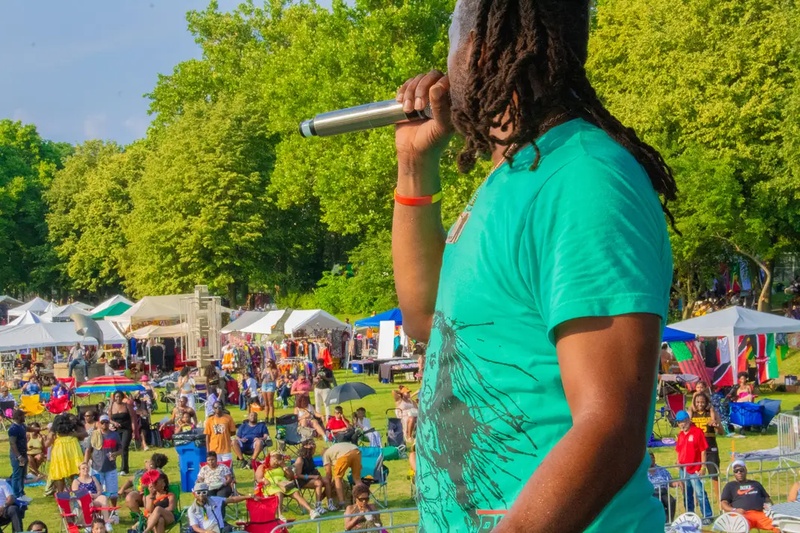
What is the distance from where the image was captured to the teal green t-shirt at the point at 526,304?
47.7 inches

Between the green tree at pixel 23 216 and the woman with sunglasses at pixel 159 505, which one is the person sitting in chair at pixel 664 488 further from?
the green tree at pixel 23 216

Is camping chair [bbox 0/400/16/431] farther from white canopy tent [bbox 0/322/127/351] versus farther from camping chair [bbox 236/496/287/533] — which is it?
camping chair [bbox 236/496/287/533]

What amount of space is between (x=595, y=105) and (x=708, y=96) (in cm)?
3300

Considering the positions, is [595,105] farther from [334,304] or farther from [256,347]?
[334,304]

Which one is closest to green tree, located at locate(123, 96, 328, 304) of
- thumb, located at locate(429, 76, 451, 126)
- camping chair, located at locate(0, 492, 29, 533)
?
camping chair, located at locate(0, 492, 29, 533)

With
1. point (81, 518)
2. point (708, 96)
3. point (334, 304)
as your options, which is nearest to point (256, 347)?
point (334, 304)

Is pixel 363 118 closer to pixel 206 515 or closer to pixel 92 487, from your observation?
pixel 206 515

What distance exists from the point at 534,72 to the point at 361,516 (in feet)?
38.0

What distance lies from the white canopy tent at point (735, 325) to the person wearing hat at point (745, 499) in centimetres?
1161

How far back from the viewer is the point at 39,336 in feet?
95.1

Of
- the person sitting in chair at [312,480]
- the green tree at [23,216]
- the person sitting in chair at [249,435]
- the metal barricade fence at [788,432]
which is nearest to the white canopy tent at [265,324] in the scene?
the person sitting in chair at [249,435]

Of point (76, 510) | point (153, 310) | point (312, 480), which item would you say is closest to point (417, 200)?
point (76, 510)

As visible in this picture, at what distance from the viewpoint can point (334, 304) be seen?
47719mm

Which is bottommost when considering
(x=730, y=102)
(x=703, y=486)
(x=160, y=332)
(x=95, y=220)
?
(x=703, y=486)
